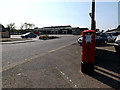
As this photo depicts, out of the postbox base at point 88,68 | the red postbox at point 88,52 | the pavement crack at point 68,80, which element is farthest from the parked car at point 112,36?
the pavement crack at point 68,80

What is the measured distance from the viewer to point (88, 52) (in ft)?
14.8

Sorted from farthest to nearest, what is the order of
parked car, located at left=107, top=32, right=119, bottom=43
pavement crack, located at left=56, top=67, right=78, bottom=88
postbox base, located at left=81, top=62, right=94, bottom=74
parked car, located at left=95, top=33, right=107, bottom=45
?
parked car, located at left=107, top=32, right=119, bottom=43
parked car, located at left=95, top=33, right=107, bottom=45
postbox base, located at left=81, top=62, right=94, bottom=74
pavement crack, located at left=56, top=67, right=78, bottom=88

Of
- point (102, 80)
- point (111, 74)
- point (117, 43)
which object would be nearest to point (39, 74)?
Result: point (102, 80)

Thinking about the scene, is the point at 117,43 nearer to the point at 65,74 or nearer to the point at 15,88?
the point at 65,74

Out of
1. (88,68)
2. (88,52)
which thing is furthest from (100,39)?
(88,68)

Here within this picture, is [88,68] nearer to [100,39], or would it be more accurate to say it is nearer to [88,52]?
[88,52]

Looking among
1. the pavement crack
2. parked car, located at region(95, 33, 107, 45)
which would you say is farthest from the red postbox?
parked car, located at region(95, 33, 107, 45)

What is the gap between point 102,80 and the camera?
3.83 m

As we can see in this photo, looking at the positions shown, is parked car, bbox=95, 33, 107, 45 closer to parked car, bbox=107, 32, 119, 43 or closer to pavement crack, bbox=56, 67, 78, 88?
parked car, bbox=107, 32, 119, 43

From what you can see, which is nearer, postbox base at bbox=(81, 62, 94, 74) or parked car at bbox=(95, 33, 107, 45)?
postbox base at bbox=(81, 62, 94, 74)

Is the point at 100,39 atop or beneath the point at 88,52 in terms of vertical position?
atop

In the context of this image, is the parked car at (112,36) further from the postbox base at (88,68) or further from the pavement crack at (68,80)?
the pavement crack at (68,80)

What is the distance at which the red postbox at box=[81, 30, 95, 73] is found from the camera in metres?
4.43

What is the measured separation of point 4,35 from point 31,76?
29831mm
